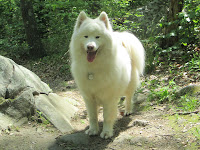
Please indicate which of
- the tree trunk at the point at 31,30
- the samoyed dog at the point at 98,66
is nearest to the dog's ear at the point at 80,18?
the samoyed dog at the point at 98,66

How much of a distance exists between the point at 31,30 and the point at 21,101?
17.8 ft

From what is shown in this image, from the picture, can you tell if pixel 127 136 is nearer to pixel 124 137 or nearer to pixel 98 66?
pixel 124 137

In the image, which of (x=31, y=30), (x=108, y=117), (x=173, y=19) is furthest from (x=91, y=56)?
(x=31, y=30)

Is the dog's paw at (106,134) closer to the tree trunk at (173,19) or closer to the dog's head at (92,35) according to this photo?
the dog's head at (92,35)

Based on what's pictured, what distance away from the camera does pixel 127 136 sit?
3.17 m

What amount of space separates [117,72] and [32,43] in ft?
19.5

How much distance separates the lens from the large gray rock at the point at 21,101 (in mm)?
3193

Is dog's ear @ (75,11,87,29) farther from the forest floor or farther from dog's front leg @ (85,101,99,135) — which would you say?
the forest floor

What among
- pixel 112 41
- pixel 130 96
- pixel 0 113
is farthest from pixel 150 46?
pixel 0 113

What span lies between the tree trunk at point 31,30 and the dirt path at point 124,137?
530cm

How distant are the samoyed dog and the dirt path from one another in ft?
0.84

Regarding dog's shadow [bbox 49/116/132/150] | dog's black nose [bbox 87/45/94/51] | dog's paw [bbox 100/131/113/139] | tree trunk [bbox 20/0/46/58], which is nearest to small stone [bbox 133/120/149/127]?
dog's shadow [bbox 49/116/132/150]

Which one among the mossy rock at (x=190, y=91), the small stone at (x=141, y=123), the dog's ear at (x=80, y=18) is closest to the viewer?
the dog's ear at (x=80, y=18)

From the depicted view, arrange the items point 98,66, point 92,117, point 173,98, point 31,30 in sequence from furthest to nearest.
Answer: point 31,30 → point 173,98 → point 92,117 → point 98,66
